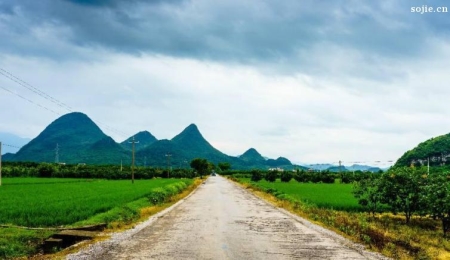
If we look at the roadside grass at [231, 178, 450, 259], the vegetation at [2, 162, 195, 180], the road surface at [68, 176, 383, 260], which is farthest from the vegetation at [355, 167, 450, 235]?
the vegetation at [2, 162, 195, 180]

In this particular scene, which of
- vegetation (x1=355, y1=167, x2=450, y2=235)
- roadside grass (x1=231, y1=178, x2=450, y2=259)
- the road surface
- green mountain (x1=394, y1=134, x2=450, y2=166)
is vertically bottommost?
roadside grass (x1=231, y1=178, x2=450, y2=259)

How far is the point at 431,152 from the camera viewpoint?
14062 centimetres

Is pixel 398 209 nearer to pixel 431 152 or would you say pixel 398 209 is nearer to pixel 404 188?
pixel 404 188

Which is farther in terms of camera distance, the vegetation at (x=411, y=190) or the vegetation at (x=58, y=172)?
the vegetation at (x=58, y=172)

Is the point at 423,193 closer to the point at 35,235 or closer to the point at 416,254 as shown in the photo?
the point at 416,254

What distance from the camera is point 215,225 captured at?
17.4 meters

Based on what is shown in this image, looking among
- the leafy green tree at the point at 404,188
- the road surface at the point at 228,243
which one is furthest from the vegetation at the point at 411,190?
the road surface at the point at 228,243

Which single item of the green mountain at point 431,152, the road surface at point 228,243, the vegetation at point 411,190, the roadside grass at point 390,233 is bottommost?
the roadside grass at point 390,233

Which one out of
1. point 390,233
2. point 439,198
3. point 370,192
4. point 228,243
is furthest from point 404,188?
point 228,243

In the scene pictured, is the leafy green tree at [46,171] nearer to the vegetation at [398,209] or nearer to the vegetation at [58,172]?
the vegetation at [58,172]

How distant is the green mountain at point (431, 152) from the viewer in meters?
135

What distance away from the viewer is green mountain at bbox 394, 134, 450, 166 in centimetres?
13488

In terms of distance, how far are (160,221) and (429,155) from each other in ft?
464

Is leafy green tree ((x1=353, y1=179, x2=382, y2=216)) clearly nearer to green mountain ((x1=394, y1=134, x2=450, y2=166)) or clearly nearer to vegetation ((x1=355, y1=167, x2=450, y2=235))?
vegetation ((x1=355, y1=167, x2=450, y2=235))
